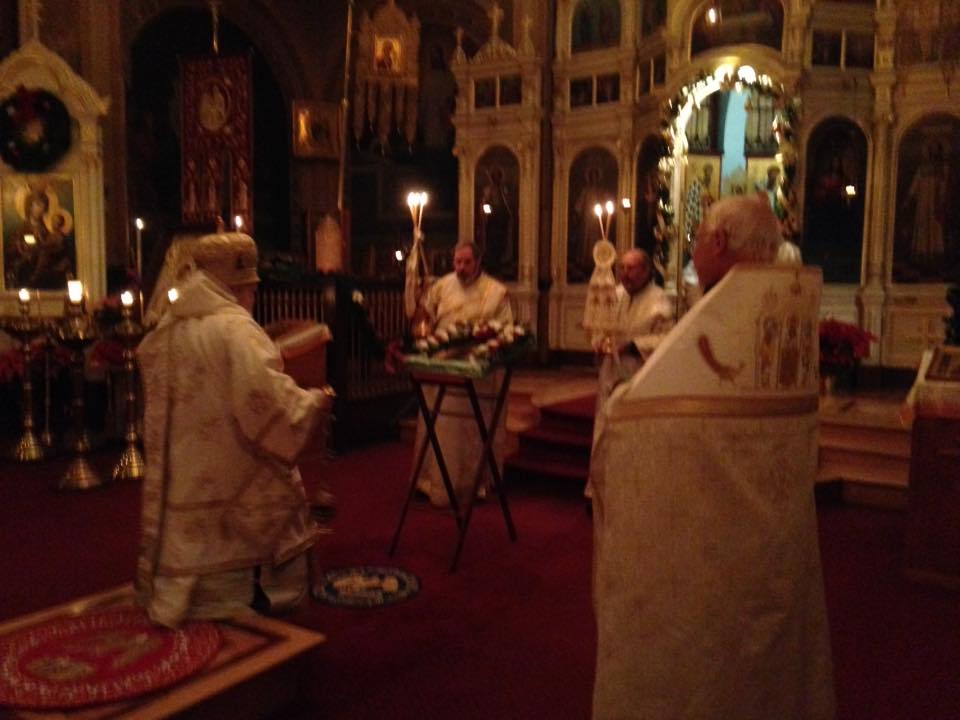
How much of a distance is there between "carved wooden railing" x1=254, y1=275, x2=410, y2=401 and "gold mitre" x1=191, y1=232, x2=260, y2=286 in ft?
13.8

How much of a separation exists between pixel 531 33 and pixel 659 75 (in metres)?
1.96

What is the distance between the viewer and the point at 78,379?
7.21 m

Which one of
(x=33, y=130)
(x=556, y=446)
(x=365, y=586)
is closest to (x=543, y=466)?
(x=556, y=446)

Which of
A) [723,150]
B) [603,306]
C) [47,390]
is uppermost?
[723,150]

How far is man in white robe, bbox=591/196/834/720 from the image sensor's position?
84.4 inches

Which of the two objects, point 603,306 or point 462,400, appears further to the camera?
point 462,400

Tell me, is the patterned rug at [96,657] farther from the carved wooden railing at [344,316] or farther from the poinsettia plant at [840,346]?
the poinsettia plant at [840,346]

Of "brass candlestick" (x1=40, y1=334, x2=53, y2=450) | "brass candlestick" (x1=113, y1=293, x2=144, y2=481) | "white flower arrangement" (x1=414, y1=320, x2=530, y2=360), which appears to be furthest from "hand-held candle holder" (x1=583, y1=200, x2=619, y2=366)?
"brass candlestick" (x1=40, y1=334, x2=53, y2=450)

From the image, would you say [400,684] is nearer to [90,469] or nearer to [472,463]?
[472,463]

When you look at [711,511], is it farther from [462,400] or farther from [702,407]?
[462,400]

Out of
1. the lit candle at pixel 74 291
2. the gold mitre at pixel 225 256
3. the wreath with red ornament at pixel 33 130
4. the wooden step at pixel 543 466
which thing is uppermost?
the wreath with red ornament at pixel 33 130

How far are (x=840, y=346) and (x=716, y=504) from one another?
5508 millimetres

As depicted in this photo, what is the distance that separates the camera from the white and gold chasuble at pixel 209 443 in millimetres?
3430

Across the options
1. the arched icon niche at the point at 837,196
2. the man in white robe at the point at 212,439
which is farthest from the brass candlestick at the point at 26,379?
the arched icon niche at the point at 837,196
